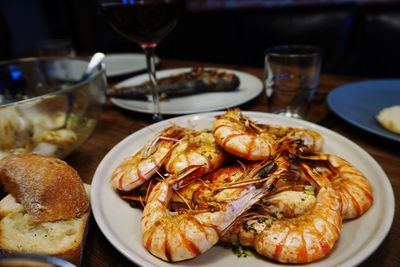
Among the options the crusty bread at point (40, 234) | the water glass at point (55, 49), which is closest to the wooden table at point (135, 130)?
the crusty bread at point (40, 234)

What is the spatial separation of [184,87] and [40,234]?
1158 millimetres

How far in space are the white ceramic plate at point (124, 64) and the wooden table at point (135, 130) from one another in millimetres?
462

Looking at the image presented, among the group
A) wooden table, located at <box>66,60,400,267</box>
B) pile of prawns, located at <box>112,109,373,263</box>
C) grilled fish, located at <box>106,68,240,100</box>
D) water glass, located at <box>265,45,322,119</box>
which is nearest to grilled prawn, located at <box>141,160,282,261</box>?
pile of prawns, located at <box>112,109,373,263</box>

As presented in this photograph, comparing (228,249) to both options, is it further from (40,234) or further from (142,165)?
(40,234)

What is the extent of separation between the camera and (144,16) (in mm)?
1328

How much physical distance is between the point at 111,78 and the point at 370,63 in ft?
8.83

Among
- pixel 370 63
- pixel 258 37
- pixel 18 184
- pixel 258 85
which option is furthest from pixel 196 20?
pixel 18 184

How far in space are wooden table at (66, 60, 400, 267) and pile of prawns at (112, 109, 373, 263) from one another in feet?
0.36

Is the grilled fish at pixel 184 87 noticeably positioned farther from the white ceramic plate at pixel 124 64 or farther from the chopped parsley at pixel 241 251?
the chopped parsley at pixel 241 251

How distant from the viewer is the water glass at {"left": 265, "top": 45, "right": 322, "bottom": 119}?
149 cm

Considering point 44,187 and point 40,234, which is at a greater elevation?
point 44,187

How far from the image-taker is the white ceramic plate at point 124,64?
2200mm

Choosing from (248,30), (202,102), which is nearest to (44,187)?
(202,102)

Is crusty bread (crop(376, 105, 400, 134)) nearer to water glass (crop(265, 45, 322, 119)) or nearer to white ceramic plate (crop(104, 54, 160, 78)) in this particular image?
water glass (crop(265, 45, 322, 119))
